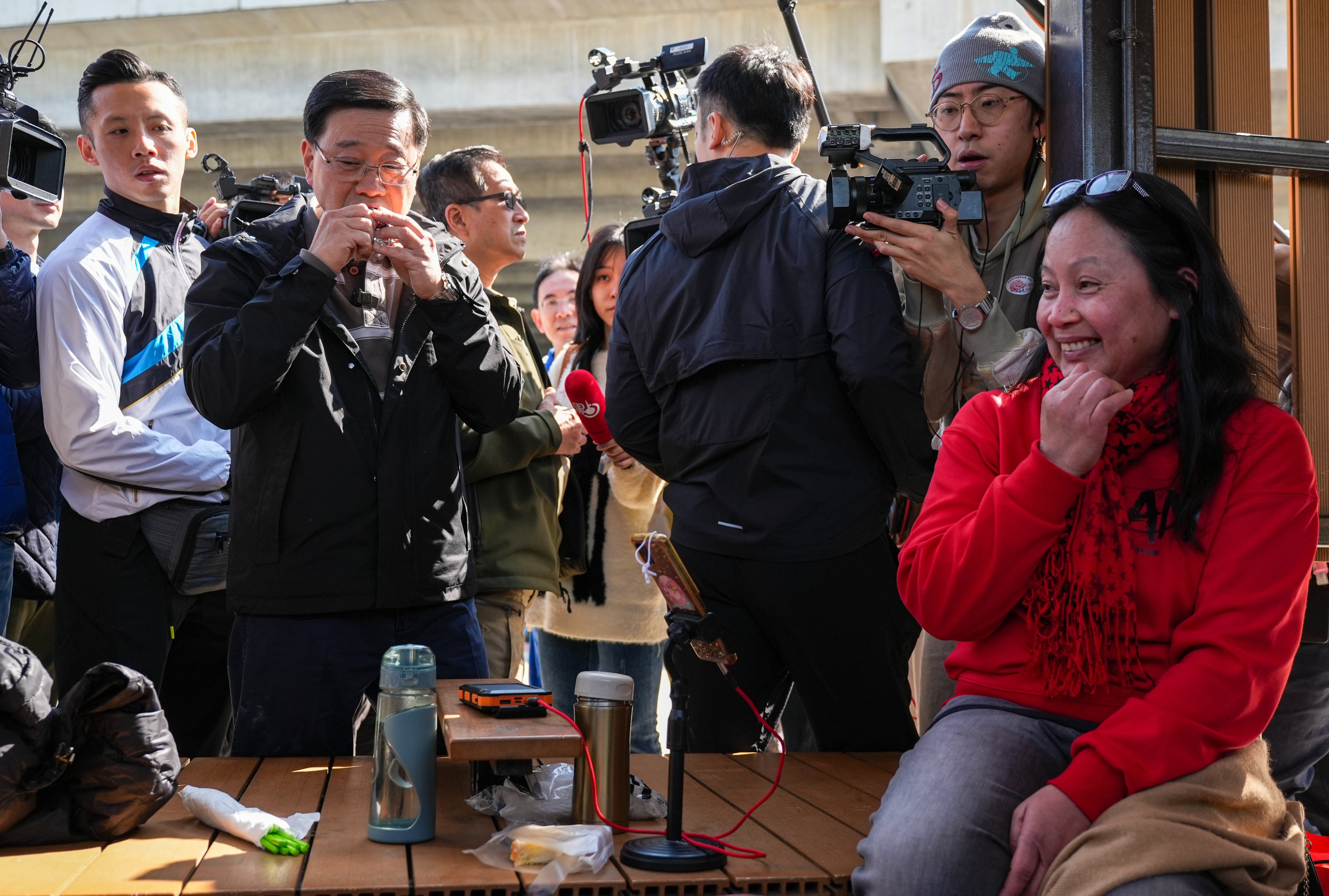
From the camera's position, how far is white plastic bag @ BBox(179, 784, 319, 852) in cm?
187

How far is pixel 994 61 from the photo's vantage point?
2541 millimetres

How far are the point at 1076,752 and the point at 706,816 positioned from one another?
668 mm

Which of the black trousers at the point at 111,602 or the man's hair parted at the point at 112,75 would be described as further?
the man's hair parted at the point at 112,75

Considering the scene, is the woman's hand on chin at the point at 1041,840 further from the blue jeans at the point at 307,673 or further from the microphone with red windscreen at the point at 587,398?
the microphone with red windscreen at the point at 587,398

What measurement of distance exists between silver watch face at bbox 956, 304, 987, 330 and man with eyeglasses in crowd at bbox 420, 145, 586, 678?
3.71 ft

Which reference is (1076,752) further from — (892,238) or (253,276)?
(253,276)

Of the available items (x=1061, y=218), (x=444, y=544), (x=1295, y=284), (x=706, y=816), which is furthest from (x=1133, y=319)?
(x=444, y=544)

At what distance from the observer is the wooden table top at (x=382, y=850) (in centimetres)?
172

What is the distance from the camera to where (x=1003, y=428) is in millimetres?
1925

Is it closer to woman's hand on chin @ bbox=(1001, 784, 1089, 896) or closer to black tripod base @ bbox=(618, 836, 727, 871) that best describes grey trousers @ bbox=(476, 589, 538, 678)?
black tripod base @ bbox=(618, 836, 727, 871)

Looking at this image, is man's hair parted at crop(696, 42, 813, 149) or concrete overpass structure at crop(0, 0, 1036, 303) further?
concrete overpass structure at crop(0, 0, 1036, 303)

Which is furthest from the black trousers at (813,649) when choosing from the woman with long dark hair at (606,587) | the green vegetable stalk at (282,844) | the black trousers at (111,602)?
the black trousers at (111,602)

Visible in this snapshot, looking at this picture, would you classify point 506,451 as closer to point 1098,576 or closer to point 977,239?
point 977,239

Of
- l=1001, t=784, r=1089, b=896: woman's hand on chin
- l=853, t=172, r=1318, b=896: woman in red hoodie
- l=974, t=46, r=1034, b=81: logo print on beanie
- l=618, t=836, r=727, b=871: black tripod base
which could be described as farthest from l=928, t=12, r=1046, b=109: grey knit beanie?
l=618, t=836, r=727, b=871: black tripod base
